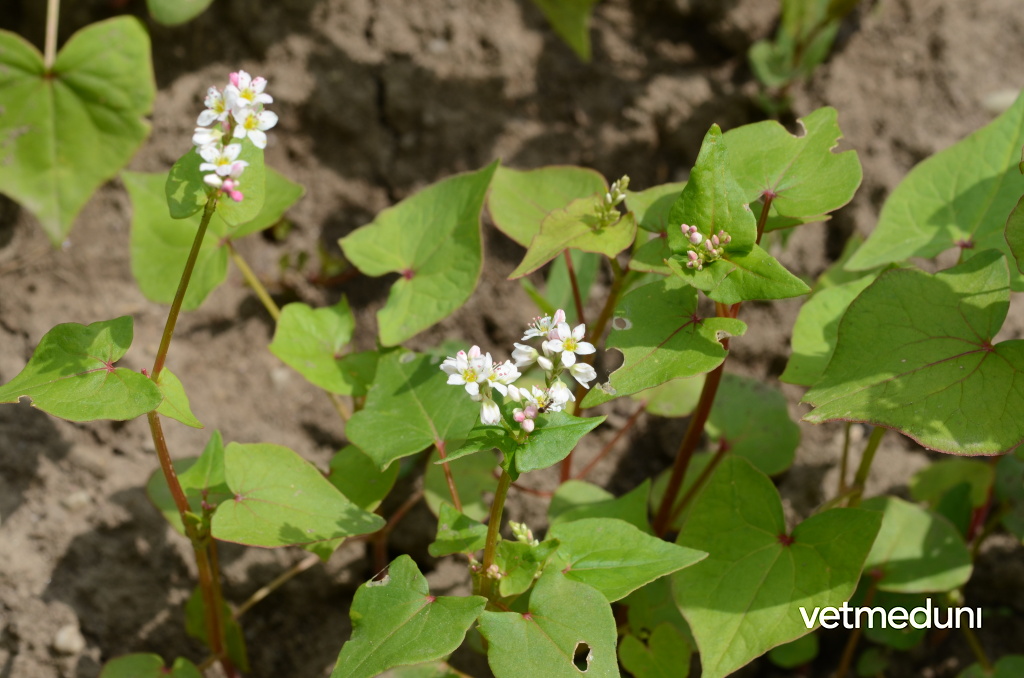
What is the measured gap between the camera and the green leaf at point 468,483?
242 centimetres

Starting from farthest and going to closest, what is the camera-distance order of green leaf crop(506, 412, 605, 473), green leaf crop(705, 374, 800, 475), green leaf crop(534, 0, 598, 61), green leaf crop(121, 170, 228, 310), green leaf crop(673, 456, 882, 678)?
green leaf crop(534, 0, 598, 61) < green leaf crop(705, 374, 800, 475) < green leaf crop(121, 170, 228, 310) < green leaf crop(673, 456, 882, 678) < green leaf crop(506, 412, 605, 473)

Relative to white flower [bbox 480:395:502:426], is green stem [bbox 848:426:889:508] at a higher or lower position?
lower

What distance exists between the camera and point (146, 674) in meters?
2.21

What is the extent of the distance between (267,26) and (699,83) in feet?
5.73

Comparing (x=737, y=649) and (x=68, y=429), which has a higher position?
(x=737, y=649)

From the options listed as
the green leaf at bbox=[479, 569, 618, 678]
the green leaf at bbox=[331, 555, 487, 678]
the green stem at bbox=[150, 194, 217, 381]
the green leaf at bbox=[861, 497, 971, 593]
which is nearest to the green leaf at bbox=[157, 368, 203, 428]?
the green stem at bbox=[150, 194, 217, 381]

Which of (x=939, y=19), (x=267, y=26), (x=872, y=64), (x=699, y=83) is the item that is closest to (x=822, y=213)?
(x=699, y=83)

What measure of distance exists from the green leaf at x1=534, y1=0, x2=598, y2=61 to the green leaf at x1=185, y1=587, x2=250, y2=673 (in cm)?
229

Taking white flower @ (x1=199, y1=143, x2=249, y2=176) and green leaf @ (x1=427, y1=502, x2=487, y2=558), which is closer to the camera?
Result: white flower @ (x1=199, y1=143, x2=249, y2=176)

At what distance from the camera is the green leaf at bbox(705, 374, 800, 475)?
2.57 m

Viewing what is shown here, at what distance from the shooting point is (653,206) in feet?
6.93

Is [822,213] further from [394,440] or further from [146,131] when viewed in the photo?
[146,131]

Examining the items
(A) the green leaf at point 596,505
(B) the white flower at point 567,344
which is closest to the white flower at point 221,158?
(B) the white flower at point 567,344

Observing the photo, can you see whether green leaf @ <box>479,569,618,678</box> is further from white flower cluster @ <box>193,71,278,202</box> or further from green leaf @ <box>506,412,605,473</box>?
white flower cluster @ <box>193,71,278,202</box>
